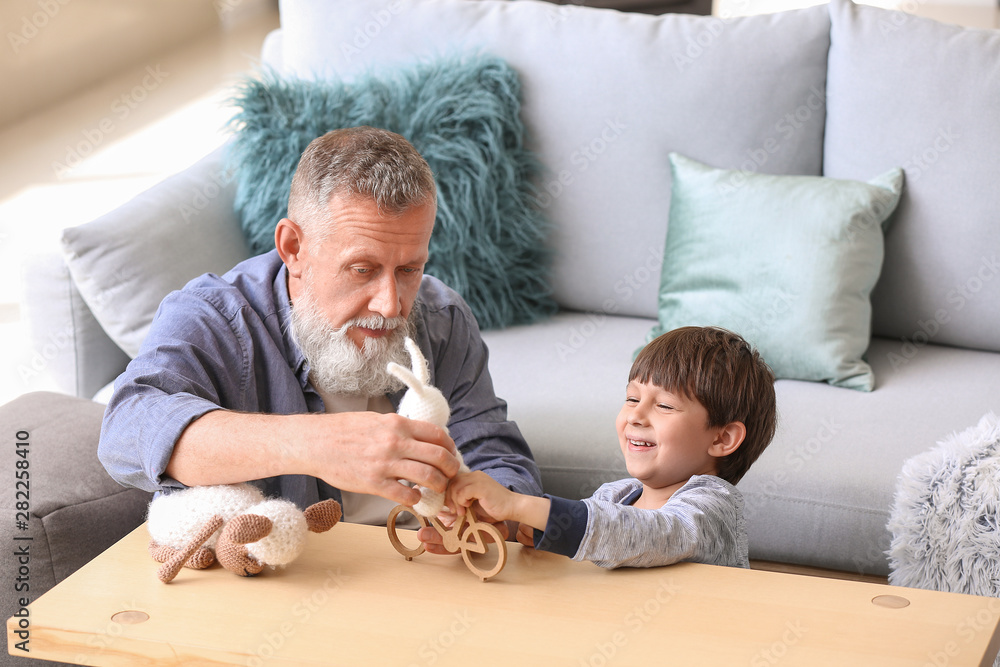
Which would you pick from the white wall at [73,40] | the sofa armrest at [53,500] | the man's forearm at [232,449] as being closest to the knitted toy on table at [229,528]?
the man's forearm at [232,449]

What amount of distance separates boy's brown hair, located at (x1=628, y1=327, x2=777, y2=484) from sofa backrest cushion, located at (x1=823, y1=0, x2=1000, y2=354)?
91 cm

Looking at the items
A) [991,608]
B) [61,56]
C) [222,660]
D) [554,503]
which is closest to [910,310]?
[991,608]

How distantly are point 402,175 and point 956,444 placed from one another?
1.02 metres

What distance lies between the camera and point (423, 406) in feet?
3.55

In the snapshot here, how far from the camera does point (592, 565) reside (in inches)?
44.7

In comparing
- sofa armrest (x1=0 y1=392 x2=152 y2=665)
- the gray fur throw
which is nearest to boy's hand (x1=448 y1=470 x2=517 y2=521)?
sofa armrest (x1=0 y1=392 x2=152 y2=665)

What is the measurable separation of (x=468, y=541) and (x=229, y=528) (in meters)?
0.28

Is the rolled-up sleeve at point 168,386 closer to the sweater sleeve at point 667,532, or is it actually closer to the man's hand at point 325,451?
the man's hand at point 325,451

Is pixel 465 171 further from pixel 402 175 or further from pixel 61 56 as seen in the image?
pixel 61 56

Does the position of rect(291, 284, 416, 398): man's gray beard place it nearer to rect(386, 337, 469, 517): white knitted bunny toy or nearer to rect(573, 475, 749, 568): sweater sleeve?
rect(386, 337, 469, 517): white knitted bunny toy

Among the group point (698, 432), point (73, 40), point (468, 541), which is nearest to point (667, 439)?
point (698, 432)

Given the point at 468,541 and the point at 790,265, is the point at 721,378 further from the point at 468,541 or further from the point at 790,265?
the point at 790,265

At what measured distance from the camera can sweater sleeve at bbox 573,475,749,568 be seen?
108 centimetres

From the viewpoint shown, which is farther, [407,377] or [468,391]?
[468,391]
